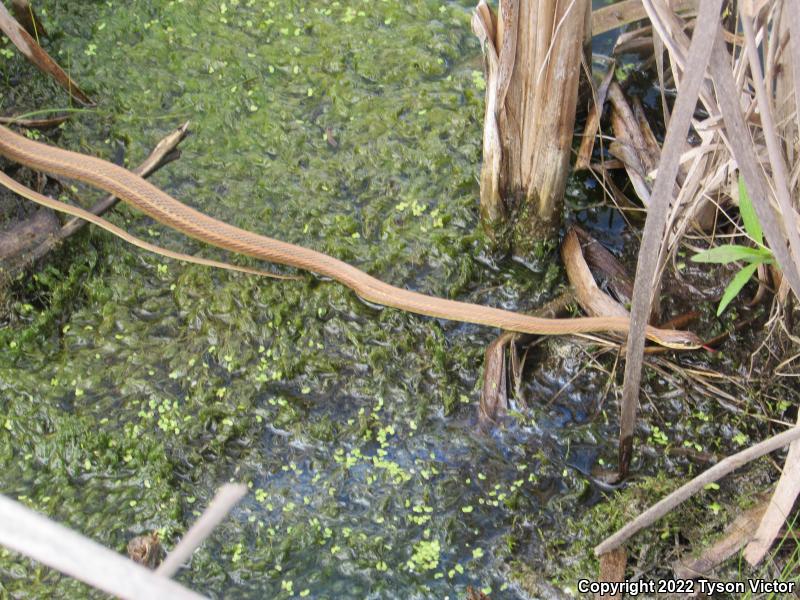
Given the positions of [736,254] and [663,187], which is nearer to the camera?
[663,187]

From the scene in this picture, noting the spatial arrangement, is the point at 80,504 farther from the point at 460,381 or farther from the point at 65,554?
the point at 65,554

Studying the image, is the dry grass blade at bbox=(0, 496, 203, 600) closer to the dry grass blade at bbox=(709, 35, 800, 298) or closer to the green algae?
the dry grass blade at bbox=(709, 35, 800, 298)

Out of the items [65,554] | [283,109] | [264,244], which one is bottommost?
[264,244]

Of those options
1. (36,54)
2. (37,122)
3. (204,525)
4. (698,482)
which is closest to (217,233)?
(37,122)

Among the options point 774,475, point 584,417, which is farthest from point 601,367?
point 774,475

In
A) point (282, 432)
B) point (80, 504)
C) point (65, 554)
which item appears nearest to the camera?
point (65, 554)

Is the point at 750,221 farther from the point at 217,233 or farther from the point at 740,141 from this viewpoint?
the point at 217,233

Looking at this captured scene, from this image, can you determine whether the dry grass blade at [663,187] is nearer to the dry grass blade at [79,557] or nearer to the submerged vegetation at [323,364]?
the submerged vegetation at [323,364]
